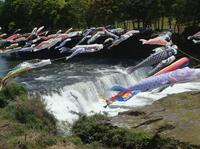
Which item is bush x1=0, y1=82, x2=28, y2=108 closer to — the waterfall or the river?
the river

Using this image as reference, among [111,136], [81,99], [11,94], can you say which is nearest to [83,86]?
[81,99]

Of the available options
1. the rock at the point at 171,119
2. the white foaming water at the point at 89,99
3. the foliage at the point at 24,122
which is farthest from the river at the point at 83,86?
the rock at the point at 171,119

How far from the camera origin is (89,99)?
45.0 meters

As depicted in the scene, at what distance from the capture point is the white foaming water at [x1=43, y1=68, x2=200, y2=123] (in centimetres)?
4131

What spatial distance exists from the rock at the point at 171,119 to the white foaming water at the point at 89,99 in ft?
24.9

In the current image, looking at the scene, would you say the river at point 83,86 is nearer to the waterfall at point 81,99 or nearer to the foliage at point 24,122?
the waterfall at point 81,99

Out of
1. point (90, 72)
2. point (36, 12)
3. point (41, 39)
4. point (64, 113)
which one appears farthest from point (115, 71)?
point (36, 12)

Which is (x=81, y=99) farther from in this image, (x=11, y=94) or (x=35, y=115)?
(x=35, y=115)

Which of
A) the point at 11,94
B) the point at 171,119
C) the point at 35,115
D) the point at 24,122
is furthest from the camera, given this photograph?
the point at 11,94

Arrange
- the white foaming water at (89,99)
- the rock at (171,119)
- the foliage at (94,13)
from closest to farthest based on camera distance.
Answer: the rock at (171,119)
the white foaming water at (89,99)
the foliage at (94,13)

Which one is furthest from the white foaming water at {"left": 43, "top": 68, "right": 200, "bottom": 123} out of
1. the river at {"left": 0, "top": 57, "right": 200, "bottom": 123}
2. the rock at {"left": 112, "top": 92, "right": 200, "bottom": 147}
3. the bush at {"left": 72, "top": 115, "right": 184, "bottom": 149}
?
the bush at {"left": 72, "top": 115, "right": 184, "bottom": 149}

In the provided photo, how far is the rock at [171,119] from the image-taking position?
26.5 m

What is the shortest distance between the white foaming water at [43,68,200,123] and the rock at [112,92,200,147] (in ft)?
24.9

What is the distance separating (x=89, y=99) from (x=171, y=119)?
16.9 m
